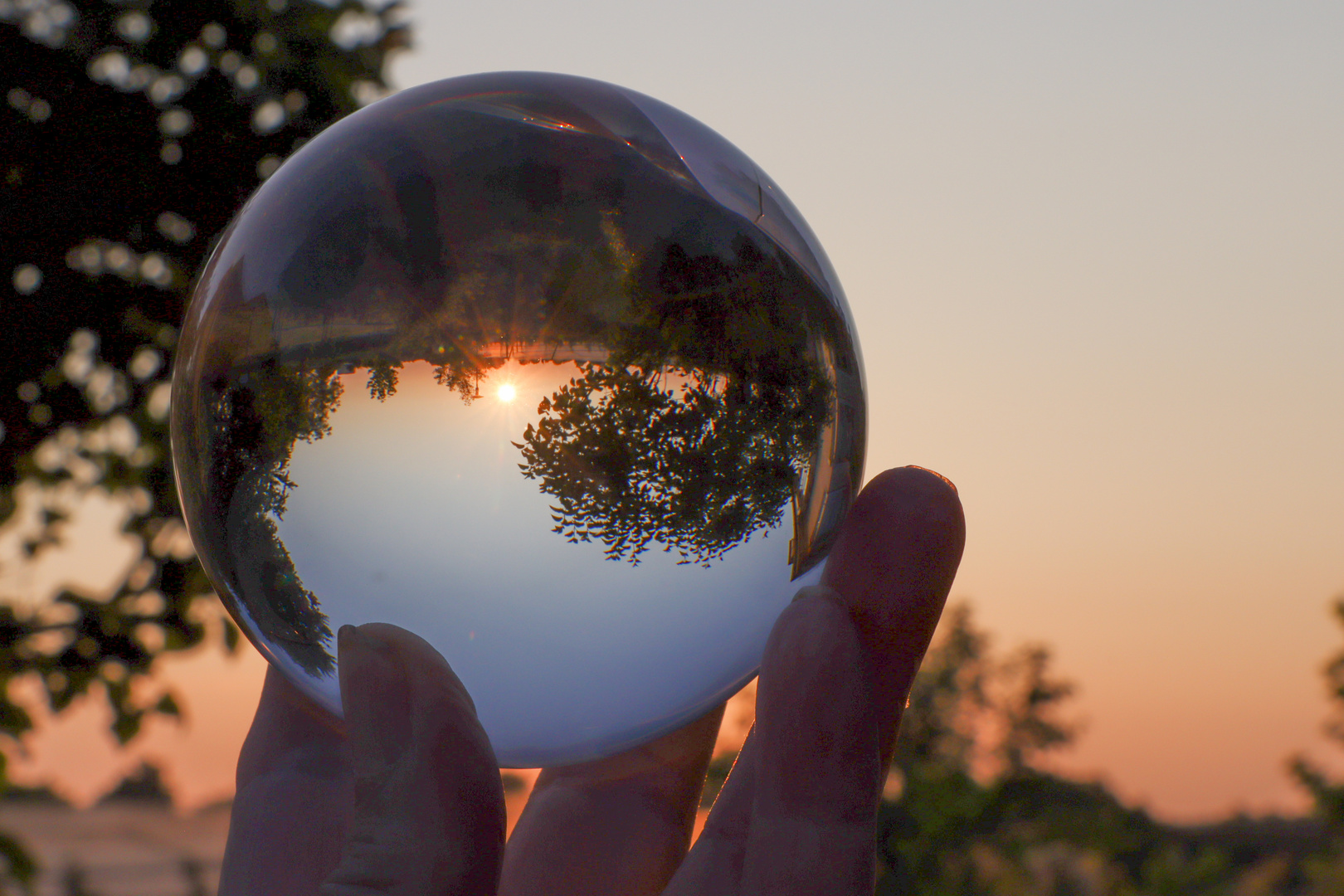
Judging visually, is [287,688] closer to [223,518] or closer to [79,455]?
[223,518]

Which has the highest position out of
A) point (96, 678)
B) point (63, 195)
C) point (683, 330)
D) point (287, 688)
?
point (63, 195)

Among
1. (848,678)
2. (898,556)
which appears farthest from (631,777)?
(898,556)

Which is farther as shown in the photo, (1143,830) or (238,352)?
(1143,830)

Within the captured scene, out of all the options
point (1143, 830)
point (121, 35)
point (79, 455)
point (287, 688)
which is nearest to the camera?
point (287, 688)

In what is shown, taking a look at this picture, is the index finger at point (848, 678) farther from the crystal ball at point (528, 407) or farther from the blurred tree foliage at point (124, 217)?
the blurred tree foliage at point (124, 217)

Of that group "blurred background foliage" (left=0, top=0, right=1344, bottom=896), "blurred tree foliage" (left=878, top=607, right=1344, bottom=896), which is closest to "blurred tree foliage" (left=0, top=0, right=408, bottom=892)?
"blurred background foliage" (left=0, top=0, right=1344, bottom=896)

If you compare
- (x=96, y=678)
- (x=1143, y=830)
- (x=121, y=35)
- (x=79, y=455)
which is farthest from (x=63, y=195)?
(x=1143, y=830)

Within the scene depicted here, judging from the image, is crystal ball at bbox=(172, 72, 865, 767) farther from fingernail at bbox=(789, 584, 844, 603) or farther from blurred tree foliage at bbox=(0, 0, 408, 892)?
blurred tree foliage at bbox=(0, 0, 408, 892)
